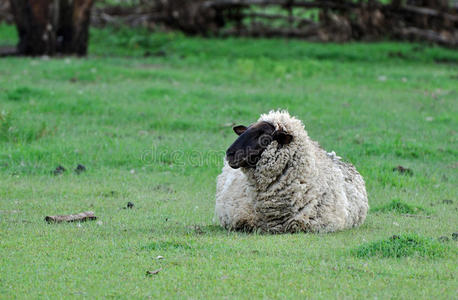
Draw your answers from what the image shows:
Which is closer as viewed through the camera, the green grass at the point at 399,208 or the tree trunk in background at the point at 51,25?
the green grass at the point at 399,208

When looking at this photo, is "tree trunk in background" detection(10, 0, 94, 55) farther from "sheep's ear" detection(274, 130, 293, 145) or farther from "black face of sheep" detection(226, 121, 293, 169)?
"sheep's ear" detection(274, 130, 293, 145)

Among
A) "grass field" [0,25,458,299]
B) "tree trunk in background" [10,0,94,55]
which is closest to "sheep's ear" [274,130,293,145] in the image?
"grass field" [0,25,458,299]

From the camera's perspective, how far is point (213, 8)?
87.2 ft

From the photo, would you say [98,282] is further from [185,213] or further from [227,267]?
[185,213]

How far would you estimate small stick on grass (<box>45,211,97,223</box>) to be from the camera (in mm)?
8648

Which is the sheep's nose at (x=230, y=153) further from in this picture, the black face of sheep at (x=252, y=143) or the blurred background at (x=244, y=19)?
the blurred background at (x=244, y=19)

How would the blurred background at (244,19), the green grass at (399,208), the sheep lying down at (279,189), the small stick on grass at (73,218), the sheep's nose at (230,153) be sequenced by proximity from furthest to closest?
the blurred background at (244,19)
the green grass at (399,208)
the small stick on grass at (73,218)
the sheep lying down at (279,189)
the sheep's nose at (230,153)

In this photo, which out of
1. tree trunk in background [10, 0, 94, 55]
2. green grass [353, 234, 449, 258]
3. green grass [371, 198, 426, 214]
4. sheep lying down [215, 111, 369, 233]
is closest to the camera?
green grass [353, 234, 449, 258]

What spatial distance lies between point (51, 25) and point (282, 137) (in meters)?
15.1

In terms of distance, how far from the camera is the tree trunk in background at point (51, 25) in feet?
70.2

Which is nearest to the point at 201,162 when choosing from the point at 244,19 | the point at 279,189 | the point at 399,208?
the point at 399,208

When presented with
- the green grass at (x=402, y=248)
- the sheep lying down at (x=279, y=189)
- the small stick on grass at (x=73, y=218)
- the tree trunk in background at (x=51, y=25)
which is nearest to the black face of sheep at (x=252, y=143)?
the sheep lying down at (x=279, y=189)

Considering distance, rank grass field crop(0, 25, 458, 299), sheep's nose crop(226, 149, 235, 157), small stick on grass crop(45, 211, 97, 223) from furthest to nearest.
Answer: small stick on grass crop(45, 211, 97, 223) < sheep's nose crop(226, 149, 235, 157) < grass field crop(0, 25, 458, 299)

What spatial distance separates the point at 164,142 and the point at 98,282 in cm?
754
